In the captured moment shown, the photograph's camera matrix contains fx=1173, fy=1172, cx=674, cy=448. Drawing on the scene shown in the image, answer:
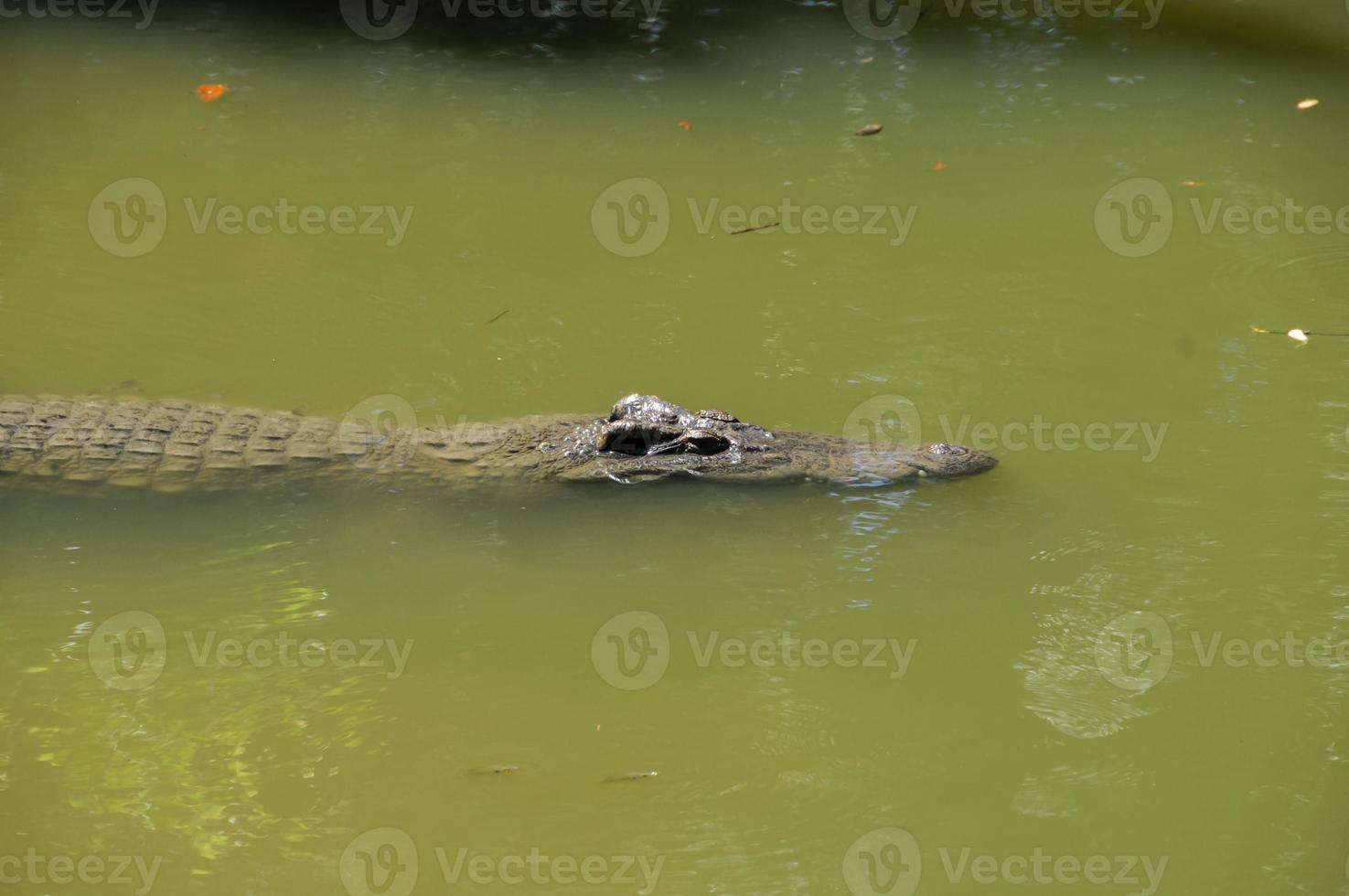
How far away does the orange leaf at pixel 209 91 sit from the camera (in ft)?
28.4

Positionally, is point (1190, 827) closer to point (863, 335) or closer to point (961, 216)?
point (863, 335)

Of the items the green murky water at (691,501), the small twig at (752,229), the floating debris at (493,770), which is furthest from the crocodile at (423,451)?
the small twig at (752,229)

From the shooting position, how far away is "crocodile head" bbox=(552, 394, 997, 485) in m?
5.48

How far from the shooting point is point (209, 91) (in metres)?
8.70

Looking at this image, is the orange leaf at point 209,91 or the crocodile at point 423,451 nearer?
the crocodile at point 423,451

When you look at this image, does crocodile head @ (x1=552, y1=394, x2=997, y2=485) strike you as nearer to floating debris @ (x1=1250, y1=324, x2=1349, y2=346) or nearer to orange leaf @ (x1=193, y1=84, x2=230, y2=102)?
floating debris @ (x1=1250, y1=324, x2=1349, y2=346)

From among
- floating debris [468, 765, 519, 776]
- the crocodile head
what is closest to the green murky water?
floating debris [468, 765, 519, 776]

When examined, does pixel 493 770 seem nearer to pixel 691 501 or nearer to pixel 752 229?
pixel 691 501

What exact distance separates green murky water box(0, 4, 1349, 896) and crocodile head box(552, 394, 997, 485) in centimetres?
13

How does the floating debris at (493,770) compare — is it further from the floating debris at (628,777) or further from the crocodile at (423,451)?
the crocodile at (423,451)

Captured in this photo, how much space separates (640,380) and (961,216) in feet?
9.01

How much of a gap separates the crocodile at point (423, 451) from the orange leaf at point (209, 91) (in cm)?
377

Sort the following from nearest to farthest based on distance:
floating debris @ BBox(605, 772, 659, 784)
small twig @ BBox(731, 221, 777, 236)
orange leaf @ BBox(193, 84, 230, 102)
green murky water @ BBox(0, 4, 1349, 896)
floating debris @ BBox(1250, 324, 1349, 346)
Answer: green murky water @ BBox(0, 4, 1349, 896), floating debris @ BBox(605, 772, 659, 784), floating debris @ BBox(1250, 324, 1349, 346), small twig @ BBox(731, 221, 777, 236), orange leaf @ BBox(193, 84, 230, 102)

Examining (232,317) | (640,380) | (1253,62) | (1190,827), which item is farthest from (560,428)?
(1253,62)
